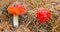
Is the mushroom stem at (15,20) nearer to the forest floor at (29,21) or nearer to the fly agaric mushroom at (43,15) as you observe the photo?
the forest floor at (29,21)

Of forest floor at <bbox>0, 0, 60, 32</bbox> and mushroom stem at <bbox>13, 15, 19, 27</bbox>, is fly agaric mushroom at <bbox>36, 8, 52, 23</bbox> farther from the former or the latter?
mushroom stem at <bbox>13, 15, 19, 27</bbox>

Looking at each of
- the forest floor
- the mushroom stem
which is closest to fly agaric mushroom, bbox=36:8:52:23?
the forest floor

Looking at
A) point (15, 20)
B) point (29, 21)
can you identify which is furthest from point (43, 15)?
point (15, 20)

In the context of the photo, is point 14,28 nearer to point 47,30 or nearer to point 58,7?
point 47,30

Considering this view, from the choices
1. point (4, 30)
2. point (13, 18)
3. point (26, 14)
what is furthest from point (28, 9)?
point (4, 30)

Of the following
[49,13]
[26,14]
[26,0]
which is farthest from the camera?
[26,0]

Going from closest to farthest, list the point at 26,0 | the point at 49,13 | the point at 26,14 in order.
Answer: the point at 49,13 → the point at 26,14 → the point at 26,0

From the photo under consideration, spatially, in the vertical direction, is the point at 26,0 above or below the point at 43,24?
above

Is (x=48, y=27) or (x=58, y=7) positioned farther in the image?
(x=58, y=7)

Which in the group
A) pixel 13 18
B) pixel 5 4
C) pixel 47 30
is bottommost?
pixel 47 30

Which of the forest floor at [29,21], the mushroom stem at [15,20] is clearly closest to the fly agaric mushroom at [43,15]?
the forest floor at [29,21]
